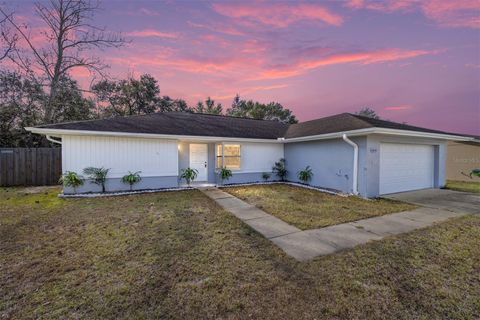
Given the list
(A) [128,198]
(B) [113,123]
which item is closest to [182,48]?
(B) [113,123]

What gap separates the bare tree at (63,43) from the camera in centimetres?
1407

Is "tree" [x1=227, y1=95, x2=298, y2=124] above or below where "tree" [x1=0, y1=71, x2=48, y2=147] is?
above

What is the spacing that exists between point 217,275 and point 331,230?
280 cm

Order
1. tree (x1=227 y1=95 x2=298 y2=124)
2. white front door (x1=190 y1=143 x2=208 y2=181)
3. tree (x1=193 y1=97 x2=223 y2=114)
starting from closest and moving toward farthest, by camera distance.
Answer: white front door (x1=190 y1=143 x2=208 y2=181), tree (x1=227 y1=95 x2=298 y2=124), tree (x1=193 y1=97 x2=223 y2=114)

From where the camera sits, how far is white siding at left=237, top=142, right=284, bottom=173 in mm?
11258

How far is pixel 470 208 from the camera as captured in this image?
627 cm

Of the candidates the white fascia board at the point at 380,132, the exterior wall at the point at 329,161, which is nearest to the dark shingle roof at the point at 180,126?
the exterior wall at the point at 329,161

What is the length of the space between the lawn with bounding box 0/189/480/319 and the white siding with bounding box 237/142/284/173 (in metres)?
6.77

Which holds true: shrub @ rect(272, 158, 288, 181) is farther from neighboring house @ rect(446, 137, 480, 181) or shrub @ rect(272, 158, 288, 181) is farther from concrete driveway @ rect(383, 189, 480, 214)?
neighboring house @ rect(446, 137, 480, 181)

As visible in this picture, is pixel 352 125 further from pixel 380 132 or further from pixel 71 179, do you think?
pixel 71 179

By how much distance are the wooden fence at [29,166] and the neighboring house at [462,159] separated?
72.9 ft

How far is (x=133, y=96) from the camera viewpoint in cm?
2400

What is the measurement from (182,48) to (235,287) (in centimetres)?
1091

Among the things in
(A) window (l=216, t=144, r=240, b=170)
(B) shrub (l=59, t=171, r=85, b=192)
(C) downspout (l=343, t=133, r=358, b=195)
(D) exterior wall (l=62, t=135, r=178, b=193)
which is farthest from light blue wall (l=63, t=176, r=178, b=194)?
(C) downspout (l=343, t=133, r=358, b=195)
